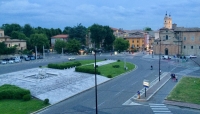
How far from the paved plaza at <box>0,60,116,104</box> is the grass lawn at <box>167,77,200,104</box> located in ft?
39.4

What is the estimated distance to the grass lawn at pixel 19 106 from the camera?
74.3 ft

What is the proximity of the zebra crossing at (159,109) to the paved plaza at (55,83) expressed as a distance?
34.6ft

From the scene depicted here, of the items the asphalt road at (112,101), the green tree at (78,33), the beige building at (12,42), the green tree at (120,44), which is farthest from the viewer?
the green tree at (78,33)

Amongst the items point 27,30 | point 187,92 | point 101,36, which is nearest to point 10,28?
point 27,30

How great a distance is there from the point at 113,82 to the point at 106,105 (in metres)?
12.2

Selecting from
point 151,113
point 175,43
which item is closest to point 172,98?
point 151,113

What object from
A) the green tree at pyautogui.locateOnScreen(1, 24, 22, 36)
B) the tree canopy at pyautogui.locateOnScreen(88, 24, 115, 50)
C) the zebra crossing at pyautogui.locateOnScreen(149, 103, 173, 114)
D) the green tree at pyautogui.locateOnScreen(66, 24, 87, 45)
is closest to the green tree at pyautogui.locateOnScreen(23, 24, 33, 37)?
the green tree at pyautogui.locateOnScreen(1, 24, 22, 36)

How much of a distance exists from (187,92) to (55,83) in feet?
60.6

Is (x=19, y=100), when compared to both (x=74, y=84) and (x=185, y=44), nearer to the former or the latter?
(x=74, y=84)

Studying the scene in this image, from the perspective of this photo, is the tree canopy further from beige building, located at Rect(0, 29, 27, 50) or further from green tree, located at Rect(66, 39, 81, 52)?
beige building, located at Rect(0, 29, 27, 50)

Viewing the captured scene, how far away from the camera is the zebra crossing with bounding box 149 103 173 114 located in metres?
22.9

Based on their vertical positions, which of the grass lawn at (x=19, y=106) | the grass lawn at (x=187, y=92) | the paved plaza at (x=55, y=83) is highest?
the paved plaza at (x=55, y=83)

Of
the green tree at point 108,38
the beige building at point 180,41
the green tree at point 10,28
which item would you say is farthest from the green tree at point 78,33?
the beige building at point 180,41

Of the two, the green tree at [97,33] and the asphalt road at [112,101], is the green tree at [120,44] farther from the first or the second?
A: the asphalt road at [112,101]
